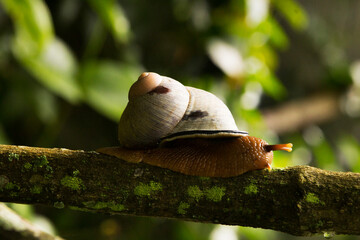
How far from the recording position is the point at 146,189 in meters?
0.58

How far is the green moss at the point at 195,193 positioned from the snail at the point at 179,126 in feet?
0.31

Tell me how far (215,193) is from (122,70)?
1077mm

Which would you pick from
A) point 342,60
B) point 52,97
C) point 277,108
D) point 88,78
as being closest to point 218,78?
point 88,78

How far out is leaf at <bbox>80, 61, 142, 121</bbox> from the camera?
145cm

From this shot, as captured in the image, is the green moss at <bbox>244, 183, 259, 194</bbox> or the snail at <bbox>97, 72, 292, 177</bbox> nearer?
the green moss at <bbox>244, 183, 259, 194</bbox>

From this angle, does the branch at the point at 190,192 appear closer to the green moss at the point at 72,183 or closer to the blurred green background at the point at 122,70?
the green moss at the point at 72,183

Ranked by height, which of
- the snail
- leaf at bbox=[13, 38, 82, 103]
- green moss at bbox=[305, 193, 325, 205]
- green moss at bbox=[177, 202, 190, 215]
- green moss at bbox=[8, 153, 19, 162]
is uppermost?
leaf at bbox=[13, 38, 82, 103]

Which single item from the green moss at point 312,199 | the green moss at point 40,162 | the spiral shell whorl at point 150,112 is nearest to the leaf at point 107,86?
the spiral shell whorl at point 150,112

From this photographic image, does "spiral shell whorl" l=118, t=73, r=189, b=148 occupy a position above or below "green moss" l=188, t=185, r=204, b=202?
above

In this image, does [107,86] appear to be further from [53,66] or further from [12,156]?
[12,156]

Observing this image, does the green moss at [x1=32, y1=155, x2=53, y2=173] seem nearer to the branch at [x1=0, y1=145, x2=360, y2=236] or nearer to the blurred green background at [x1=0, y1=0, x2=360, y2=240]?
the branch at [x1=0, y1=145, x2=360, y2=236]

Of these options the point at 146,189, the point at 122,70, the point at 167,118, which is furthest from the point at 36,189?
the point at 122,70

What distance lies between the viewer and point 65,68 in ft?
4.96

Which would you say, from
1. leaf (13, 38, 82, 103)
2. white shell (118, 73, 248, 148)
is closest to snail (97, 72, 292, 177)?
white shell (118, 73, 248, 148)
